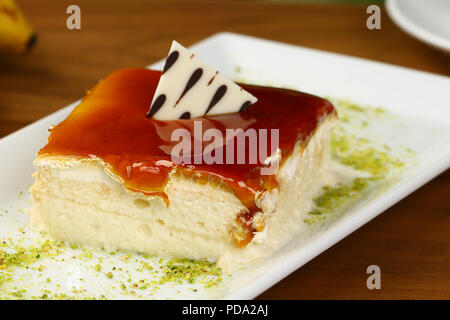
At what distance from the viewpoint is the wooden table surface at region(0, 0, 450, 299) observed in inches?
77.7

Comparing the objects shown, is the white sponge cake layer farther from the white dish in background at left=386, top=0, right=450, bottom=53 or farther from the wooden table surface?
the white dish in background at left=386, top=0, right=450, bottom=53

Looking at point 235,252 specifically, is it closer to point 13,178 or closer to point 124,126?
point 124,126

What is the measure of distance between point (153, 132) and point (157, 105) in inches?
5.5

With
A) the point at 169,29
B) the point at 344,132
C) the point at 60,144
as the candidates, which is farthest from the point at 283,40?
the point at 60,144

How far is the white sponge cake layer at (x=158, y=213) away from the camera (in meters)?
2.01

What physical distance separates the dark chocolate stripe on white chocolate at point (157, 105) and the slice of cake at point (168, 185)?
0.03 meters

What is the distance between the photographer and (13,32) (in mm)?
3211

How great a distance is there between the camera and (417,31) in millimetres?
3219

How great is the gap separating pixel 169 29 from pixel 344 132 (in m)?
1.56
